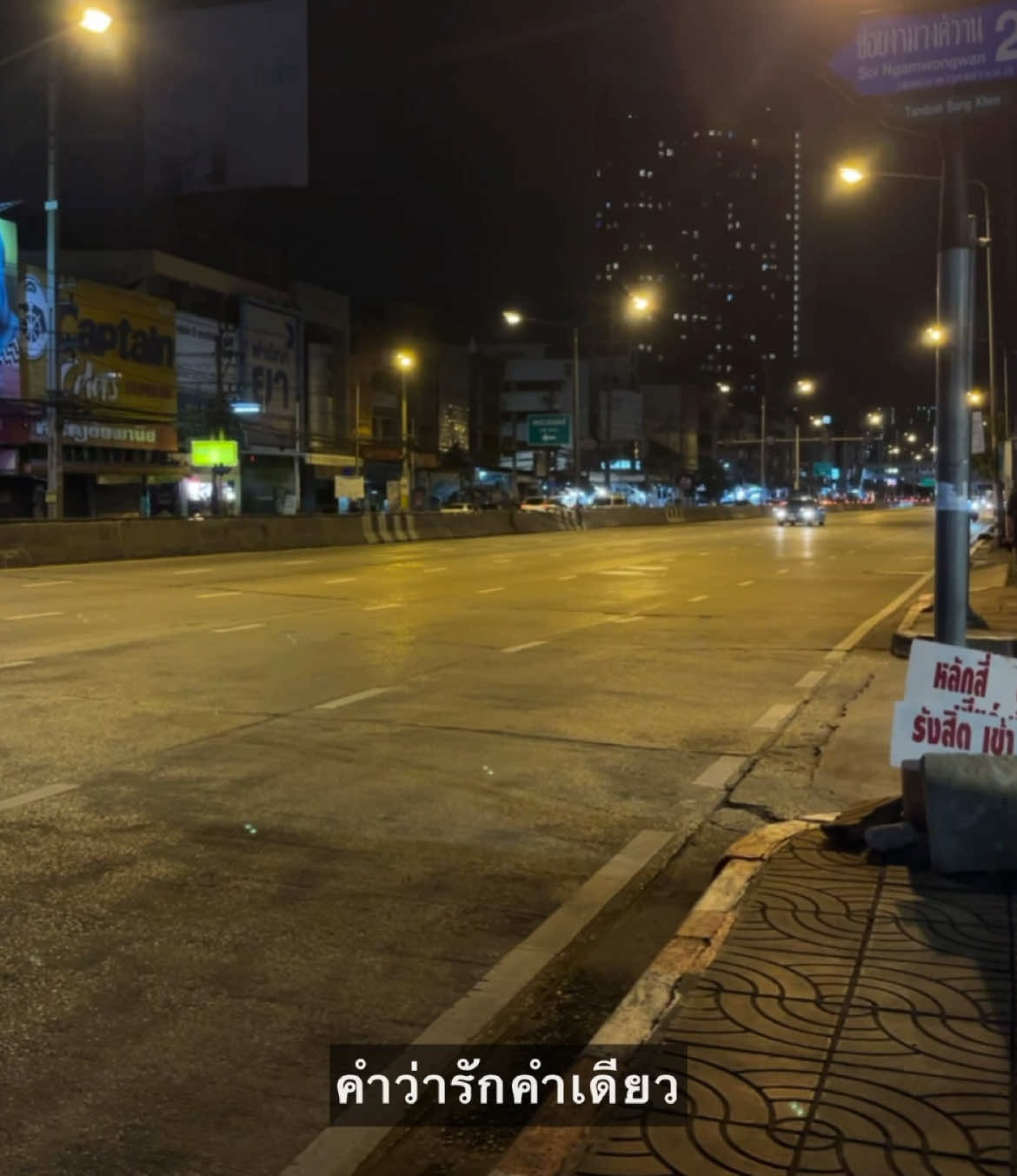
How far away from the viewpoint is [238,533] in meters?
36.7

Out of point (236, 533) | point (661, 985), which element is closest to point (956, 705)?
point (661, 985)

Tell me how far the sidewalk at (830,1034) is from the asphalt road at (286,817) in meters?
0.91

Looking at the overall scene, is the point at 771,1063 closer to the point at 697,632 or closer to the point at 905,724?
the point at 905,724

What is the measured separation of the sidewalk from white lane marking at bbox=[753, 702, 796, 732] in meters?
4.31

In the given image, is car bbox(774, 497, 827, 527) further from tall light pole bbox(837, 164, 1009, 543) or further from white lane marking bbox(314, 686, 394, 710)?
white lane marking bbox(314, 686, 394, 710)

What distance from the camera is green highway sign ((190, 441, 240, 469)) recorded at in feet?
155

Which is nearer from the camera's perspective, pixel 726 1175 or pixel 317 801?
pixel 726 1175

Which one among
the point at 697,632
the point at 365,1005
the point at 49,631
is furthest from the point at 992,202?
the point at 365,1005

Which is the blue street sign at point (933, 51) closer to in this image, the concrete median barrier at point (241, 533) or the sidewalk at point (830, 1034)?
the sidewalk at point (830, 1034)

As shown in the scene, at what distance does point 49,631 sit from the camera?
16.0 meters

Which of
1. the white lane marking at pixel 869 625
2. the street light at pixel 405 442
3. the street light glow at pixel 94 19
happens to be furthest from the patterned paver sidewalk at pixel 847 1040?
the street light at pixel 405 442

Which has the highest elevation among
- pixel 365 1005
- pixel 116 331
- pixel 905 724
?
pixel 116 331

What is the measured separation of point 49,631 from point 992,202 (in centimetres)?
2319

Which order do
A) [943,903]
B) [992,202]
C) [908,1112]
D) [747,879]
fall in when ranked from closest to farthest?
1. [908,1112]
2. [943,903]
3. [747,879]
4. [992,202]
